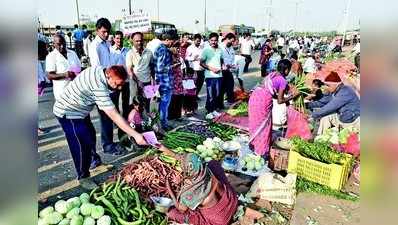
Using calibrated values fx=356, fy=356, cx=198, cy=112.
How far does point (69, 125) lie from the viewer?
4.04 metres

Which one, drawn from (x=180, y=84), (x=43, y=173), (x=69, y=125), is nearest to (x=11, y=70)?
(x=69, y=125)

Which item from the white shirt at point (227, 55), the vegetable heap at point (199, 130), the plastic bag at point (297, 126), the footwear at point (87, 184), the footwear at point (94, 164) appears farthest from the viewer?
the white shirt at point (227, 55)

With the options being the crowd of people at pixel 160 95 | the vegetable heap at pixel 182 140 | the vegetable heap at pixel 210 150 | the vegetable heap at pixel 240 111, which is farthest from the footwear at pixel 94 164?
the vegetable heap at pixel 240 111

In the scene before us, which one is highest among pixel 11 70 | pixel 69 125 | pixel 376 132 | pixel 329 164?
pixel 11 70

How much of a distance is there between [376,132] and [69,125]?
148 inches

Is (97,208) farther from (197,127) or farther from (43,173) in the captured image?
(197,127)

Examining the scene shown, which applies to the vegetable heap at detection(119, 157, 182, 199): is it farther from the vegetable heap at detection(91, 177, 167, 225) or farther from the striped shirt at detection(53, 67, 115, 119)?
the striped shirt at detection(53, 67, 115, 119)

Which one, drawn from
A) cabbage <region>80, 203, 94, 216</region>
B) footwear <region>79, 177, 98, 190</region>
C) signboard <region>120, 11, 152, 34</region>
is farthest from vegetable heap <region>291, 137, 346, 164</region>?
signboard <region>120, 11, 152, 34</region>

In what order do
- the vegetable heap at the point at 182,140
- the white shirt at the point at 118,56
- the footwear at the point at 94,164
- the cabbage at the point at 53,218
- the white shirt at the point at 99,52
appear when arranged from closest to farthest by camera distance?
the cabbage at the point at 53,218 < the footwear at the point at 94,164 < the vegetable heap at the point at 182,140 < the white shirt at the point at 99,52 < the white shirt at the point at 118,56

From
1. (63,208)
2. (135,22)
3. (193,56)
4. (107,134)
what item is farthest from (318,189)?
(193,56)

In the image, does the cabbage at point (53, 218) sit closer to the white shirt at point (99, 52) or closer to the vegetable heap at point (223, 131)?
the white shirt at point (99, 52)

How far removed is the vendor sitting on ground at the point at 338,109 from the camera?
193 inches

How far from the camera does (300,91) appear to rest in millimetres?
6820

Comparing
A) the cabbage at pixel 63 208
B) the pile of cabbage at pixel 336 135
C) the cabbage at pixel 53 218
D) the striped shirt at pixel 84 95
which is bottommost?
the cabbage at pixel 53 218
